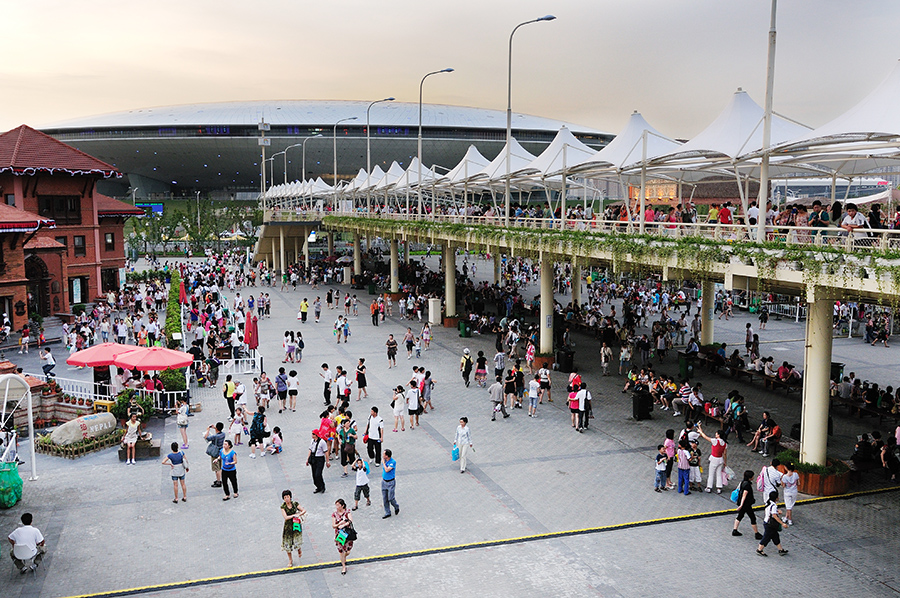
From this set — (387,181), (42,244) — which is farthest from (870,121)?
(387,181)

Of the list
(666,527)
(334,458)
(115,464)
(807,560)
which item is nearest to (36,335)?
(115,464)

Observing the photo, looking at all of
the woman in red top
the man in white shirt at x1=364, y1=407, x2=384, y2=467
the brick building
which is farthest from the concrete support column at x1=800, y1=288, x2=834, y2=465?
the brick building

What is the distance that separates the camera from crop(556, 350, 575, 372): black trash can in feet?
90.5

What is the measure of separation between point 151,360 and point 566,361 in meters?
14.8

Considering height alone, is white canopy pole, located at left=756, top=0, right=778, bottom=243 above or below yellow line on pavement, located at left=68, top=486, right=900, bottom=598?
above

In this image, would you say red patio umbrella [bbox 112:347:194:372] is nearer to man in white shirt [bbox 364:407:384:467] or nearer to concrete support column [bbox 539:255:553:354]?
man in white shirt [bbox 364:407:384:467]

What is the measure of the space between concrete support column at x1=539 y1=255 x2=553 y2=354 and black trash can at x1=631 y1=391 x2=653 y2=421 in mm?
7376

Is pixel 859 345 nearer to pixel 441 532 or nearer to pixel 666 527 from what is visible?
pixel 666 527

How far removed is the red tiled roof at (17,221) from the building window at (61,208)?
784cm

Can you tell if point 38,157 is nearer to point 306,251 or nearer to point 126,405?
point 306,251

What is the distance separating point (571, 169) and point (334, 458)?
14464 millimetres

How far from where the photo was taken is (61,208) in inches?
1715

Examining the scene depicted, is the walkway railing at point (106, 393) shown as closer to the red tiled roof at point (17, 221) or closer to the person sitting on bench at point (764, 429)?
the red tiled roof at point (17, 221)

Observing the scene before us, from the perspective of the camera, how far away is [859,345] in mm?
33781
